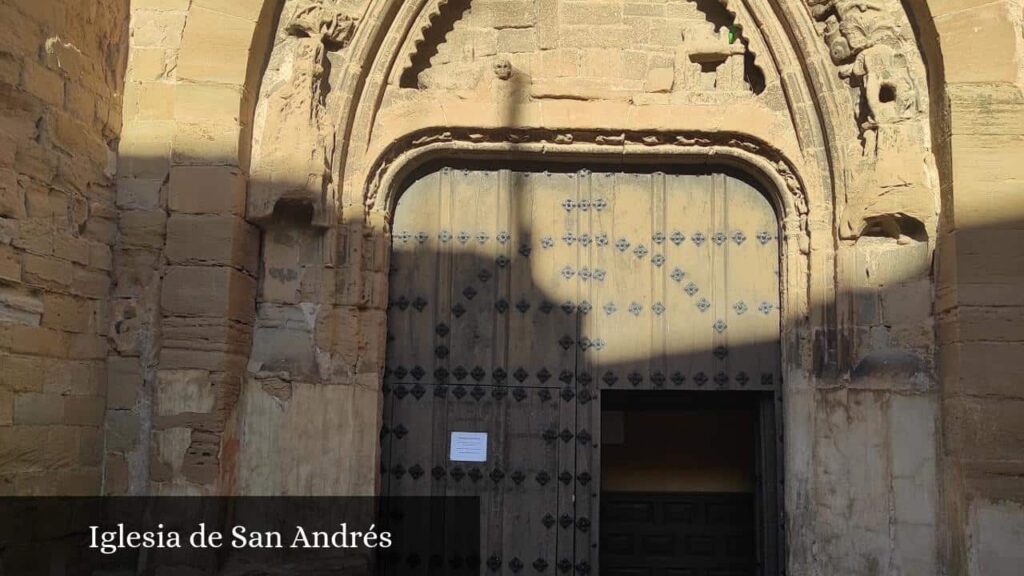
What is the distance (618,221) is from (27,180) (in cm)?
282

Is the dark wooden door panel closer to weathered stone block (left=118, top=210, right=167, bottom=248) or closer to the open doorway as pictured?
the open doorway

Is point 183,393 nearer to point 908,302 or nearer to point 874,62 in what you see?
point 908,302

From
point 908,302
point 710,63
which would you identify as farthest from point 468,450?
point 710,63

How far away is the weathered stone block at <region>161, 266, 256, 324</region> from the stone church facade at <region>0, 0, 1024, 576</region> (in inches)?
0.5

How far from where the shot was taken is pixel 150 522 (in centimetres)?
446

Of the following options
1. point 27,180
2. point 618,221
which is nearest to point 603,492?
point 618,221

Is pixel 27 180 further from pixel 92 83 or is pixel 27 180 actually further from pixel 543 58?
pixel 543 58

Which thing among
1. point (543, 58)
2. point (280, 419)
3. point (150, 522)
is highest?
point (543, 58)

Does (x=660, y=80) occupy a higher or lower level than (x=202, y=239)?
higher

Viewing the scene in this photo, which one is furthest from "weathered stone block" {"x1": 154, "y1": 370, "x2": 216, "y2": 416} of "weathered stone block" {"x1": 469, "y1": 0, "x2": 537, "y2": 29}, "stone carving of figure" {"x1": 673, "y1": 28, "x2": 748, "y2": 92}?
"stone carving of figure" {"x1": 673, "y1": 28, "x2": 748, "y2": 92}

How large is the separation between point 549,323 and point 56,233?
2.37 metres

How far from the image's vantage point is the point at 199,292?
4.54 metres

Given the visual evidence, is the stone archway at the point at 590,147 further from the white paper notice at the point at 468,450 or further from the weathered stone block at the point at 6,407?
the weathered stone block at the point at 6,407

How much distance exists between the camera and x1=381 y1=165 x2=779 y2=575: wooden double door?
5.12m
